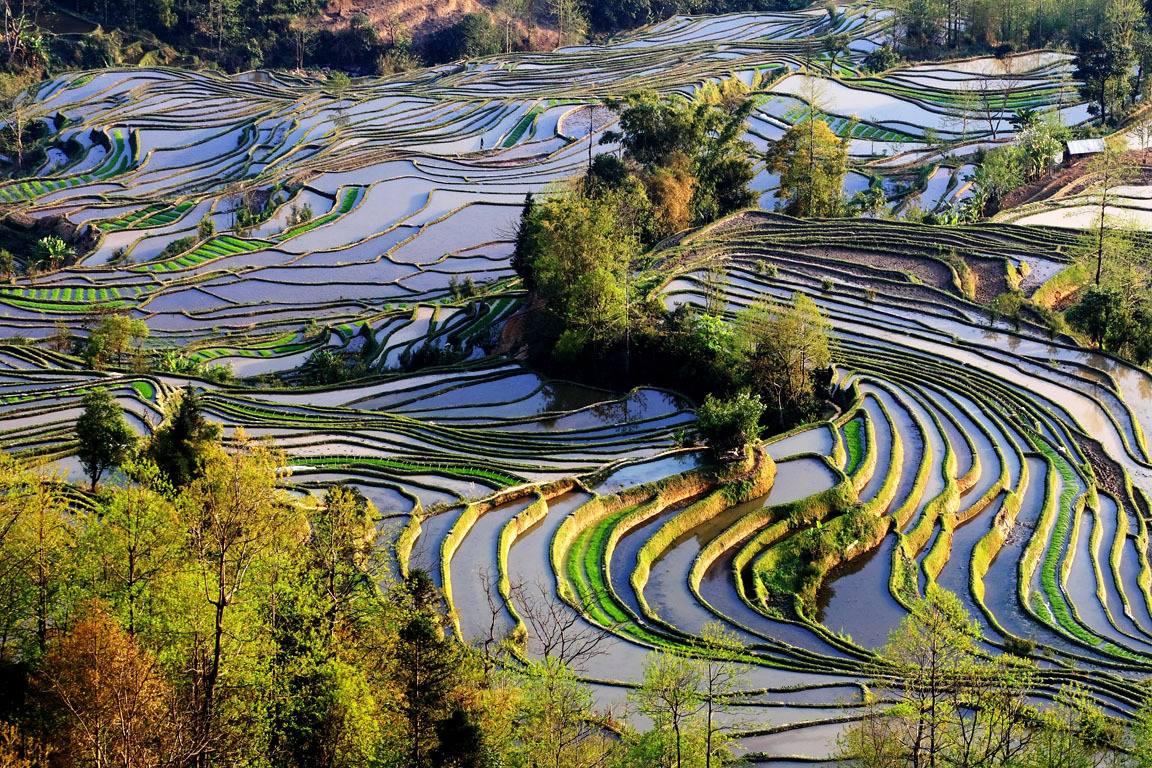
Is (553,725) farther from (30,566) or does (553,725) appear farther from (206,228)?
(206,228)

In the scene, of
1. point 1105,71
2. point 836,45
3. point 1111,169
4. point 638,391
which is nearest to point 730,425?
point 638,391

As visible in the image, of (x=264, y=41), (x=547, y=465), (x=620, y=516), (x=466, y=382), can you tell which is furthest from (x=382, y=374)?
(x=264, y=41)

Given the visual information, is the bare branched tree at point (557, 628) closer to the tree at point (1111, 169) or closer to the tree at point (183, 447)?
the tree at point (183, 447)

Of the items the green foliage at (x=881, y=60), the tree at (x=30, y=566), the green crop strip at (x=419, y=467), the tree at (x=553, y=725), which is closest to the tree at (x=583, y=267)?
the green crop strip at (x=419, y=467)

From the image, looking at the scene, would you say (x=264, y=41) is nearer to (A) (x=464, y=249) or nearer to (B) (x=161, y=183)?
(B) (x=161, y=183)

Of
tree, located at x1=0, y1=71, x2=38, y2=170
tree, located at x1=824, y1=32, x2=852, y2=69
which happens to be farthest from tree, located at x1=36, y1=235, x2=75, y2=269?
tree, located at x1=824, y1=32, x2=852, y2=69
